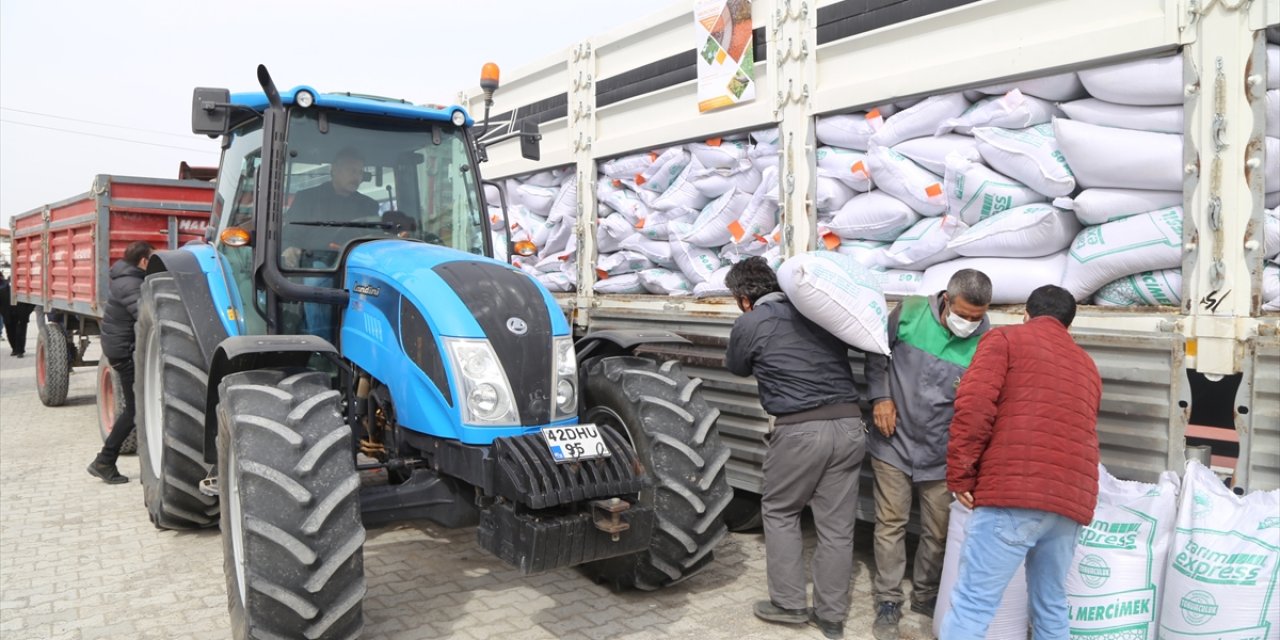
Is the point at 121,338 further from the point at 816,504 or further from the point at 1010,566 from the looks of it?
the point at 1010,566

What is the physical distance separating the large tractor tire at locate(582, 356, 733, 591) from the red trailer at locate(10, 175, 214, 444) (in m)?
4.39

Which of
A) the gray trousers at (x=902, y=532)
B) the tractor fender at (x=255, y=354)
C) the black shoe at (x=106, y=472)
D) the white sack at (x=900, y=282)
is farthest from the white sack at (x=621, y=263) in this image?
the black shoe at (x=106, y=472)

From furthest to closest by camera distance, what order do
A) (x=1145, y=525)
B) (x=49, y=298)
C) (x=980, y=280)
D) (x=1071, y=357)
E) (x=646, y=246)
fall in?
1. (x=49, y=298)
2. (x=646, y=246)
3. (x=980, y=280)
4. (x=1145, y=525)
5. (x=1071, y=357)

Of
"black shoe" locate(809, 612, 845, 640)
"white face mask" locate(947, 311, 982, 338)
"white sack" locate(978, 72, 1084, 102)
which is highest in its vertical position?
"white sack" locate(978, 72, 1084, 102)

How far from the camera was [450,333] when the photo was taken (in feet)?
11.6

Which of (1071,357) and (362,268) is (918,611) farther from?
(362,268)

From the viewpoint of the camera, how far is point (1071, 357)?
3.16m

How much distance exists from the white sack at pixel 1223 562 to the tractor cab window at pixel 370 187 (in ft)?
10.9

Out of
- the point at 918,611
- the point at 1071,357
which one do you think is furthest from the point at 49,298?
the point at 1071,357

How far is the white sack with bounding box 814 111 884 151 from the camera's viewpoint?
444 centimetres

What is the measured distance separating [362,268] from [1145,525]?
3.31 metres

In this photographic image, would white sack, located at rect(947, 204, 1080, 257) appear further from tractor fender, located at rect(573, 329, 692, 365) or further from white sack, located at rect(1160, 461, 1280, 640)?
tractor fender, located at rect(573, 329, 692, 365)

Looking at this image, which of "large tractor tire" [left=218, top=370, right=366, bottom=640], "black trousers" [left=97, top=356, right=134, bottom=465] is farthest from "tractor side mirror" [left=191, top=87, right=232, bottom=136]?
"black trousers" [left=97, top=356, right=134, bottom=465]

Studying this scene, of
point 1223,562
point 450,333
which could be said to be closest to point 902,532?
point 1223,562
